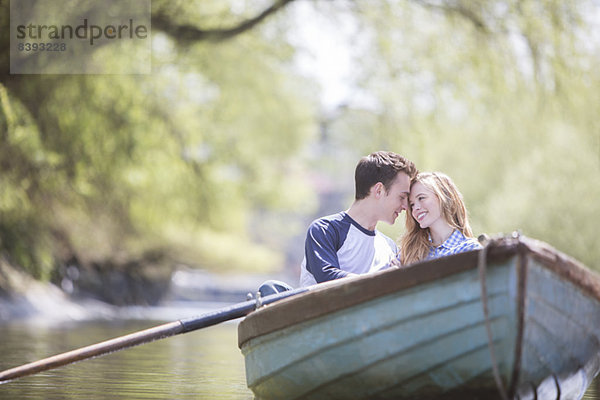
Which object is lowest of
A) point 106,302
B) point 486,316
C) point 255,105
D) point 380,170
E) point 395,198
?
point 486,316

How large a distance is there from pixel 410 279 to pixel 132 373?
11.8ft

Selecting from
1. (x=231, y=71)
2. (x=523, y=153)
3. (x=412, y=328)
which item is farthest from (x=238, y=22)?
(x=523, y=153)

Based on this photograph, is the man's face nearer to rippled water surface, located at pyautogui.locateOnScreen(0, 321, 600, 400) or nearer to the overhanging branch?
rippled water surface, located at pyautogui.locateOnScreen(0, 321, 600, 400)

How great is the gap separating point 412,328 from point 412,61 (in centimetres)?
825

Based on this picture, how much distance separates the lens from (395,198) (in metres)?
5.03

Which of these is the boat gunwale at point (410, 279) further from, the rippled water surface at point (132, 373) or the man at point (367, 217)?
the rippled water surface at point (132, 373)

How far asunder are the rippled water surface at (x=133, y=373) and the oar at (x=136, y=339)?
21.9 inches

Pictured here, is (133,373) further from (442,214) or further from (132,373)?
(442,214)

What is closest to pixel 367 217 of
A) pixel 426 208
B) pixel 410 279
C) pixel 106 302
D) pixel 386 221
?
pixel 386 221

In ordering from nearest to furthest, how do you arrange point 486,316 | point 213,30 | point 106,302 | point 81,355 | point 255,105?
point 486,316 < point 81,355 < point 213,30 < point 255,105 < point 106,302

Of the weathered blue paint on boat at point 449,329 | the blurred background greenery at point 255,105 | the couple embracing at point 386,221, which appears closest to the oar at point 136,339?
the couple embracing at point 386,221

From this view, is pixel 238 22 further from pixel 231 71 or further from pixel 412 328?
pixel 412 328

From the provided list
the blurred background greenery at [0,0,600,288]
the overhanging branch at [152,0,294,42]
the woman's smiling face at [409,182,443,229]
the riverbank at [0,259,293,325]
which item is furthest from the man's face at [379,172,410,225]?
the riverbank at [0,259,293,325]

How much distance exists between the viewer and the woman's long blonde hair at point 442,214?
4781 millimetres
